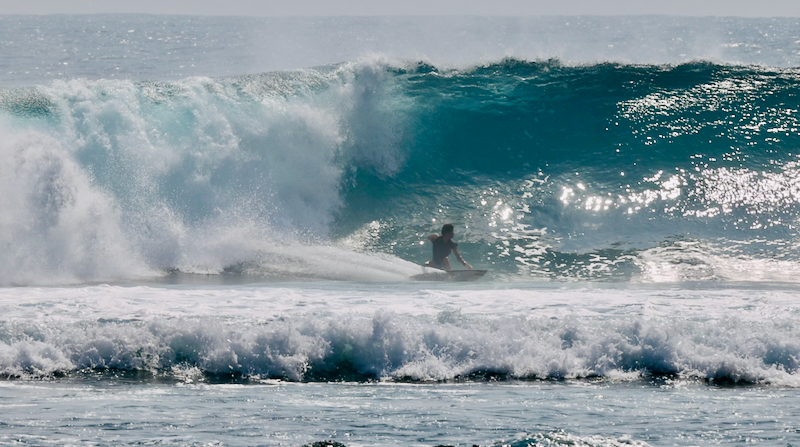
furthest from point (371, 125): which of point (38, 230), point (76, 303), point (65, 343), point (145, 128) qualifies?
point (65, 343)

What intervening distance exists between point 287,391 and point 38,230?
6.92 metres

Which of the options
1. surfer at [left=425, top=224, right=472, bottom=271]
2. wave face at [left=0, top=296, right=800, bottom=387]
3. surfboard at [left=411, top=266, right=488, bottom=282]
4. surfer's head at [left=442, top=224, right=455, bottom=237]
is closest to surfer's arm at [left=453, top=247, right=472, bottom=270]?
surfer at [left=425, top=224, right=472, bottom=271]

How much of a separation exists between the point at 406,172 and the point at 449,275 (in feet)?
15.4

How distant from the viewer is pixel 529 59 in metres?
19.0

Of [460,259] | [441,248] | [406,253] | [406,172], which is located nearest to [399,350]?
[460,259]

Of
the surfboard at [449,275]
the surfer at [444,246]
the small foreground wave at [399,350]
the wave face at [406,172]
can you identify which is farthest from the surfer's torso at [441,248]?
the small foreground wave at [399,350]

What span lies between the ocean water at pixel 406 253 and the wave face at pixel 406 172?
5 centimetres

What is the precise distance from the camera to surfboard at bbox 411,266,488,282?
1183 cm

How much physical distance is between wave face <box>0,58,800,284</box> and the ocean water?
54 mm

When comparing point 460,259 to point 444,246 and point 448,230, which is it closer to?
point 444,246

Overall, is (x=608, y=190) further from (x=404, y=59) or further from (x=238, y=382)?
(x=238, y=382)

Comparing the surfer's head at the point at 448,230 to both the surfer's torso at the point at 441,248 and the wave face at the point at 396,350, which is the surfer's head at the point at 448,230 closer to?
the surfer's torso at the point at 441,248

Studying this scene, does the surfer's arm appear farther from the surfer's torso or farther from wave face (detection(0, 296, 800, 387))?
wave face (detection(0, 296, 800, 387))

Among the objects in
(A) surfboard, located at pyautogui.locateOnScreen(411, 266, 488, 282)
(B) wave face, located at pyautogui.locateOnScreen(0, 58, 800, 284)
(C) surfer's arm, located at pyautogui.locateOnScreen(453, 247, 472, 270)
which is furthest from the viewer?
(B) wave face, located at pyautogui.locateOnScreen(0, 58, 800, 284)
